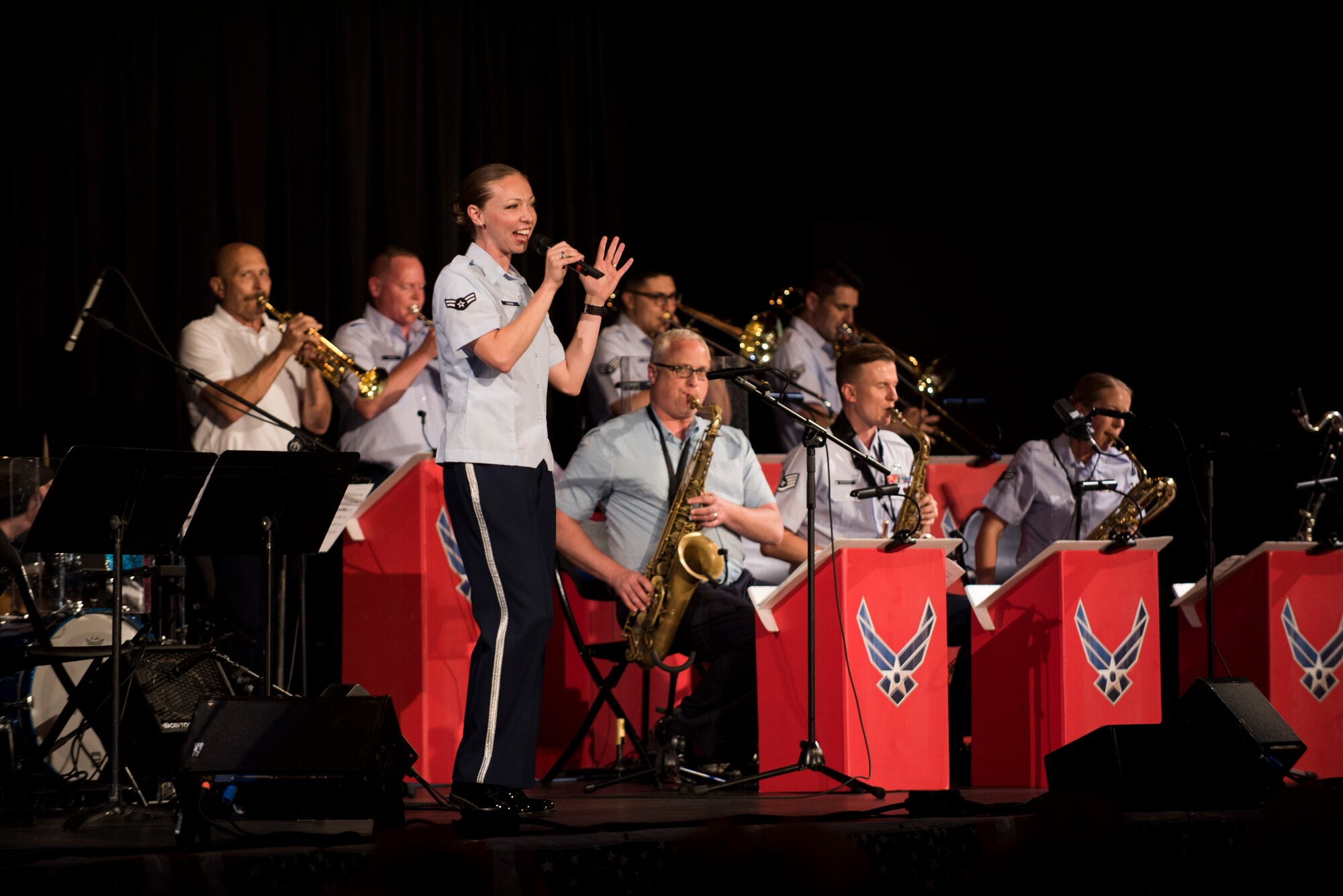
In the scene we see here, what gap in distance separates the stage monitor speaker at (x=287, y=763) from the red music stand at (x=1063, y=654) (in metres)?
2.43

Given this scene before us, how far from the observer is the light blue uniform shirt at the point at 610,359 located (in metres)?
6.13

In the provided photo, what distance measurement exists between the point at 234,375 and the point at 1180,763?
3660 millimetres

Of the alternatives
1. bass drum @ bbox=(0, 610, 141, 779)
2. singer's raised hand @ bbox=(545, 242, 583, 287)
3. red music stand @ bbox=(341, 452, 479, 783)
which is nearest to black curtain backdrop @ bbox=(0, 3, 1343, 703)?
bass drum @ bbox=(0, 610, 141, 779)

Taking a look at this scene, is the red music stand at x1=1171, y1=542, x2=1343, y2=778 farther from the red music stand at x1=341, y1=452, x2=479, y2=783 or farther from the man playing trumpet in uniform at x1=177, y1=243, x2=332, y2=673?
the man playing trumpet in uniform at x1=177, y1=243, x2=332, y2=673

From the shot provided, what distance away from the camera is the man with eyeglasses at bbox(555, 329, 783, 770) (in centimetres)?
491

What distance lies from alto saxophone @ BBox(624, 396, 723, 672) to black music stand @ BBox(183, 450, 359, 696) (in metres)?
1.17

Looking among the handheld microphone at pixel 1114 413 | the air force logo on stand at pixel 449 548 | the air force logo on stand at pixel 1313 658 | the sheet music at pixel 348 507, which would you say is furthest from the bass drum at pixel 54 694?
the air force logo on stand at pixel 1313 658

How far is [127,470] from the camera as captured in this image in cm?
377

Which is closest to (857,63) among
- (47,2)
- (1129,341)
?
(1129,341)

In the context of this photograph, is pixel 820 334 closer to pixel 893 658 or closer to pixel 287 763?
pixel 893 658

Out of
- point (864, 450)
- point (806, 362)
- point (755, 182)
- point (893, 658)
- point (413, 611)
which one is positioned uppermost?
point (755, 182)

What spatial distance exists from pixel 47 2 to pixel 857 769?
176 inches

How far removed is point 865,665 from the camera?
14.9 feet

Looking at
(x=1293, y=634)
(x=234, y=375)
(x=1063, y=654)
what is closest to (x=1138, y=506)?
(x=1293, y=634)
